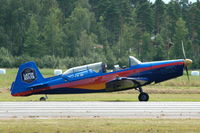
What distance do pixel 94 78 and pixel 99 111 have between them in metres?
6.59

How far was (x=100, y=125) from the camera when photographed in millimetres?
14164

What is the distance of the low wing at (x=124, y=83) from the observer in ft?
76.9

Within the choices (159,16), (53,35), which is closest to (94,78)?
(53,35)

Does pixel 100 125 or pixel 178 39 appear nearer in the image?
pixel 100 125

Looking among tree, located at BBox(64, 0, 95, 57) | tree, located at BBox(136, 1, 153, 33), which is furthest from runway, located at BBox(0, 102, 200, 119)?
tree, located at BBox(136, 1, 153, 33)

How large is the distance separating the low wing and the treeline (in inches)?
1752

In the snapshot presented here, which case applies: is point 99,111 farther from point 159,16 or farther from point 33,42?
point 159,16

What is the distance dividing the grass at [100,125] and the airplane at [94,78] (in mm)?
8359

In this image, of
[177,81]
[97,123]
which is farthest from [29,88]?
[177,81]

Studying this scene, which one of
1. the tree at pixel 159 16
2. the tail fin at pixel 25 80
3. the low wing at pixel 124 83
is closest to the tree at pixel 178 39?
the tree at pixel 159 16

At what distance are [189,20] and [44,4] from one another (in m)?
26.8

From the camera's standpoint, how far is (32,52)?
268ft

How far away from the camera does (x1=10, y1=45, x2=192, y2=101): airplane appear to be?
23531 mm

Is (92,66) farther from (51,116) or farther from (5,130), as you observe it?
(5,130)
